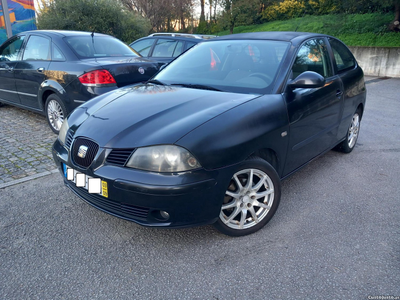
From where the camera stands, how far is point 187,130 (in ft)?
8.15

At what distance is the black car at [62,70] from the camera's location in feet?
16.8

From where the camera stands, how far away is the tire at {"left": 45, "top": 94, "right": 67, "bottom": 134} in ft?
17.8

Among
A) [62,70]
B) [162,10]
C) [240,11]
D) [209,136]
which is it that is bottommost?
[209,136]

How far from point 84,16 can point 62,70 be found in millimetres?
12238

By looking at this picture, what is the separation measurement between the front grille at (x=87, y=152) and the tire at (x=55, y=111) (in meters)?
2.83

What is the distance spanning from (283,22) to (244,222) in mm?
25704

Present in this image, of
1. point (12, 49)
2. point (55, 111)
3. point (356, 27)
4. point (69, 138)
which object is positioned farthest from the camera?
point (356, 27)

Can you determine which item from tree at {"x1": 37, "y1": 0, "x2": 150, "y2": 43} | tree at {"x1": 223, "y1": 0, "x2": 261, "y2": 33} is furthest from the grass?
tree at {"x1": 37, "y1": 0, "x2": 150, "y2": 43}

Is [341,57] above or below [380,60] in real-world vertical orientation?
above

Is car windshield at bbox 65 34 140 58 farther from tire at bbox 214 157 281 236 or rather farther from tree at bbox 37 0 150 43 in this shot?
tree at bbox 37 0 150 43

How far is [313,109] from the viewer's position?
3545mm

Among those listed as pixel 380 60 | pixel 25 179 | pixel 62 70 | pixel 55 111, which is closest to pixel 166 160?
pixel 25 179

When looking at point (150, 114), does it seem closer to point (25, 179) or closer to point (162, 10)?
point (25, 179)

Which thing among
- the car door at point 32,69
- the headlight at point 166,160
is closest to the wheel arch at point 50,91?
the car door at point 32,69
